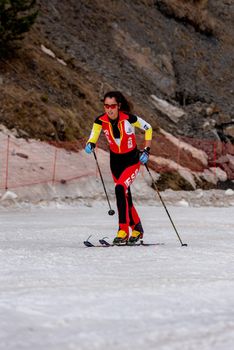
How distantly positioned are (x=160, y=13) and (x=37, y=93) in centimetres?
2525

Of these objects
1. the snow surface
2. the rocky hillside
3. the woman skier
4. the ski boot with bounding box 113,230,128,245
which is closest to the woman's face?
the woman skier

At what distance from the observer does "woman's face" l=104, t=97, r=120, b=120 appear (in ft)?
27.0

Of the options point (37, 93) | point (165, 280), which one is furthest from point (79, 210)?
point (165, 280)

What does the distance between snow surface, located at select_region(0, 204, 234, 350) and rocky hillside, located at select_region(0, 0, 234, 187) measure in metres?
13.9

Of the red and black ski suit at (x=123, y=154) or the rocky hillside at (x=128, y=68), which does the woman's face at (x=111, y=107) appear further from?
the rocky hillside at (x=128, y=68)

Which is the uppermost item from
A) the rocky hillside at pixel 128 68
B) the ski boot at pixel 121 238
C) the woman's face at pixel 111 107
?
the woman's face at pixel 111 107

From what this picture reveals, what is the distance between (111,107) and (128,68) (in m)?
30.0

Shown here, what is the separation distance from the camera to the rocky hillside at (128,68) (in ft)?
75.7

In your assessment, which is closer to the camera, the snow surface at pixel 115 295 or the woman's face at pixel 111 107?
the snow surface at pixel 115 295

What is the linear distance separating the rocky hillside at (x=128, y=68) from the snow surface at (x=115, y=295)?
45.5 ft

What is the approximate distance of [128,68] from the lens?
124ft

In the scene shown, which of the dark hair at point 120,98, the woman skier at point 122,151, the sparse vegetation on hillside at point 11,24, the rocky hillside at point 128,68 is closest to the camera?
the dark hair at point 120,98

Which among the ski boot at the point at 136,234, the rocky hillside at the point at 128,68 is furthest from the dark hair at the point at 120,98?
the rocky hillside at the point at 128,68

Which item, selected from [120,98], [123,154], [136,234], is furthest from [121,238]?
[120,98]
